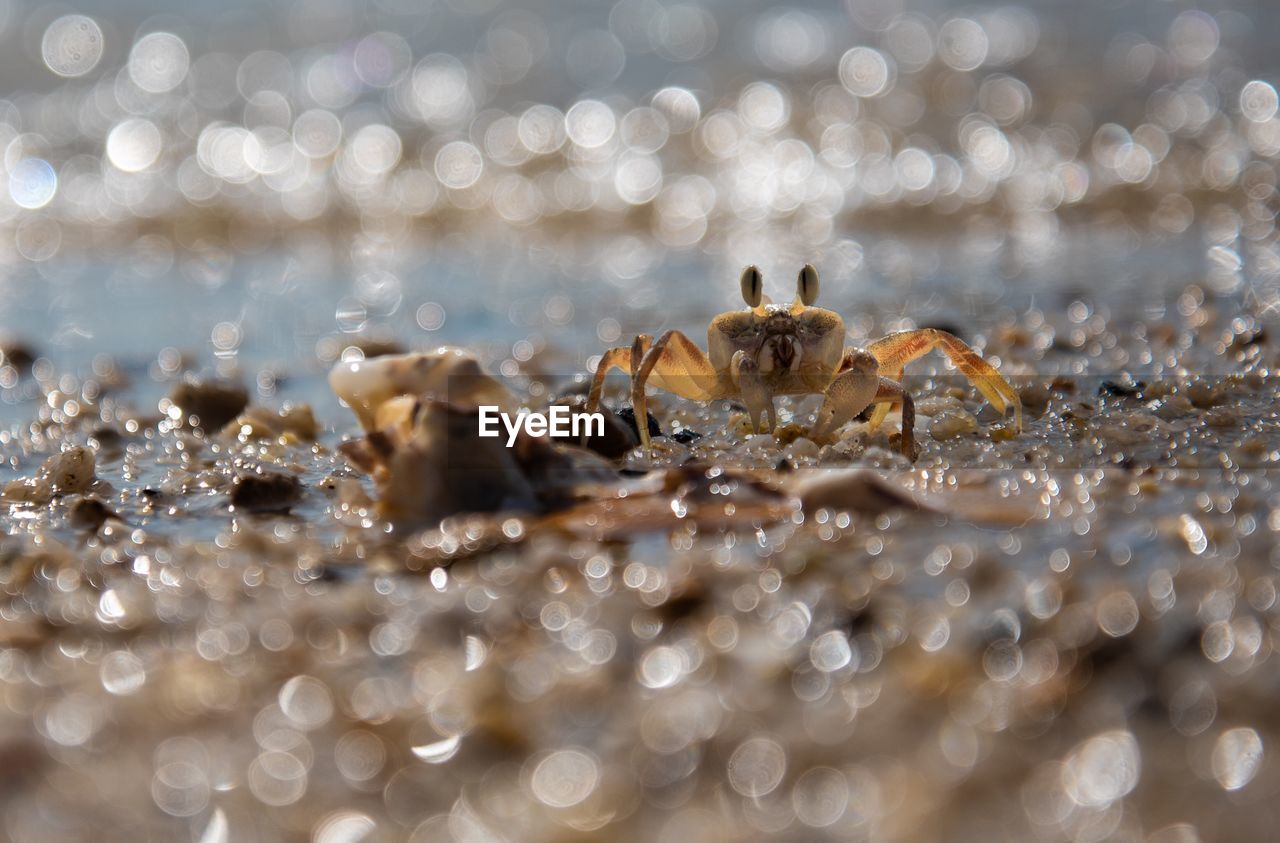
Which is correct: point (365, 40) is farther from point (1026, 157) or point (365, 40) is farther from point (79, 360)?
point (79, 360)

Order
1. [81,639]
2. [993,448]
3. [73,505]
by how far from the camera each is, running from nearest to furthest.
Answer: [81,639] → [73,505] → [993,448]

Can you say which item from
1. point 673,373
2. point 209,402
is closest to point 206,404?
point 209,402

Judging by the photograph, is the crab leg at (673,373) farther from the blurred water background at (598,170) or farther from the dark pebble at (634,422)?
the blurred water background at (598,170)

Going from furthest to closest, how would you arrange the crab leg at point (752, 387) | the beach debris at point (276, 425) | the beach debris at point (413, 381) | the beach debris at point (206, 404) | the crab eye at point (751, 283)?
the beach debris at point (206, 404) < the beach debris at point (276, 425) < the crab eye at point (751, 283) < the crab leg at point (752, 387) < the beach debris at point (413, 381)

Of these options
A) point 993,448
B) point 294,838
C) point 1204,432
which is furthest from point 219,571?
point 1204,432

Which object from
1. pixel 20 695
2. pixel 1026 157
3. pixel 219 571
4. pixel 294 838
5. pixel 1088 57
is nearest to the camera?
pixel 294 838

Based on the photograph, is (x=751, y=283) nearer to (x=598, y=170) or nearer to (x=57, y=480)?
(x=57, y=480)

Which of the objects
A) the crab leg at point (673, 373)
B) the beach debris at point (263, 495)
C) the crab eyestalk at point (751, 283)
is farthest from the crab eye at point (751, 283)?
the beach debris at point (263, 495)

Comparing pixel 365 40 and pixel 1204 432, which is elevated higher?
pixel 365 40
